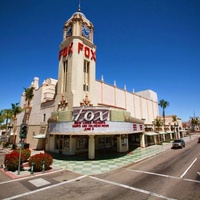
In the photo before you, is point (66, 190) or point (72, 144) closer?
point (66, 190)

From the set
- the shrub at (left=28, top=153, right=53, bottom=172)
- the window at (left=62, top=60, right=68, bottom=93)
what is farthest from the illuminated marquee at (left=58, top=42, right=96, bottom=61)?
the shrub at (left=28, top=153, right=53, bottom=172)

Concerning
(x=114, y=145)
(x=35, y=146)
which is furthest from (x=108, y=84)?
(x=35, y=146)

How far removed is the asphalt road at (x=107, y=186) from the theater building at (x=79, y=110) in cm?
808

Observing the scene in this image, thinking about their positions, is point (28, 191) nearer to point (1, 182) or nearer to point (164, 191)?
point (1, 182)

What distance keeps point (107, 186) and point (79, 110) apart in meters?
12.3

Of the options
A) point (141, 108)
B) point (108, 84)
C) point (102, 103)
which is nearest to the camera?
point (102, 103)

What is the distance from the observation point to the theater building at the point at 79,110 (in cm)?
2170

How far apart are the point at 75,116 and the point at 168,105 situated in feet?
171

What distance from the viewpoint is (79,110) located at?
21.9 metres

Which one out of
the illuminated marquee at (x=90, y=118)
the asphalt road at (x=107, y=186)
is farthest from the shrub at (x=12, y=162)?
the illuminated marquee at (x=90, y=118)

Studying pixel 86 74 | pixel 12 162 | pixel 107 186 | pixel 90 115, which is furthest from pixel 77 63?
pixel 107 186

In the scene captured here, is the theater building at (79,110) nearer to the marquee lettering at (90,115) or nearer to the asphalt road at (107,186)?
the marquee lettering at (90,115)

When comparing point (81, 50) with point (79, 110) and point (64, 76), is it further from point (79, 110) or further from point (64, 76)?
point (79, 110)

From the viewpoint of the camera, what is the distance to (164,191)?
1013 centimetres
